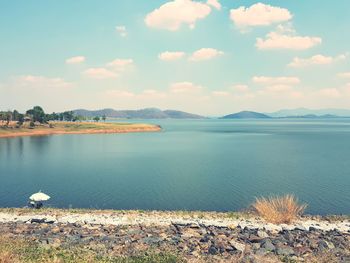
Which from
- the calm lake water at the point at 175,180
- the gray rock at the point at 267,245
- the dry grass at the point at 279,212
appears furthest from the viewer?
the calm lake water at the point at 175,180

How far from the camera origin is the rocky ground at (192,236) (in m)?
19.0

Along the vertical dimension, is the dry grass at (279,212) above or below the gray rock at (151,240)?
below

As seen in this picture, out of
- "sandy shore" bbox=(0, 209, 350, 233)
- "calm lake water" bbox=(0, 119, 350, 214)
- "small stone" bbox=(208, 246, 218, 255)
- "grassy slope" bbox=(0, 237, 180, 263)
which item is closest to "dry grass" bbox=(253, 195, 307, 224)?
"sandy shore" bbox=(0, 209, 350, 233)

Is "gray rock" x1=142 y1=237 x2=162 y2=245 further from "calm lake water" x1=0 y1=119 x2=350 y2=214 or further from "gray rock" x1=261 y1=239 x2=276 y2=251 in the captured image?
"calm lake water" x1=0 y1=119 x2=350 y2=214

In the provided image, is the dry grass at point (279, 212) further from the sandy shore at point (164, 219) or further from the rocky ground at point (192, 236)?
the rocky ground at point (192, 236)

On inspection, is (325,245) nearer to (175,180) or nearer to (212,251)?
(212,251)

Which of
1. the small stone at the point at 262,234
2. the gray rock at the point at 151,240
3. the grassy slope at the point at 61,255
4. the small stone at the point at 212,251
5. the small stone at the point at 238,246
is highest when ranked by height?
the grassy slope at the point at 61,255

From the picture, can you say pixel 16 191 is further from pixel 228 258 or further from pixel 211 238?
pixel 228 258

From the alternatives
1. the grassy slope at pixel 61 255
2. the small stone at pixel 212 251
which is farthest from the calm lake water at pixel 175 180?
the grassy slope at pixel 61 255

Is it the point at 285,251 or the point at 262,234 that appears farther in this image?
the point at 262,234

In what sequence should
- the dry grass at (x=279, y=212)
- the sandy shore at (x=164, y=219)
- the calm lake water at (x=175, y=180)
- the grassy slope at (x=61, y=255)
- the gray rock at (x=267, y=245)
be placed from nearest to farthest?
1. the grassy slope at (x=61, y=255)
2. the gray rock at (x=267, y=245)
3. the sandy shore at (x=164, y=219)
4. the dry grass at (x=279, y=212)
5. the calm lake water at (x=175, y=180)

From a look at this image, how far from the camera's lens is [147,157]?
3551 inches

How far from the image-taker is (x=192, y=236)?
76.7 ft

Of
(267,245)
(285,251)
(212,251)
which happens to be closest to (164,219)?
(212,251)
